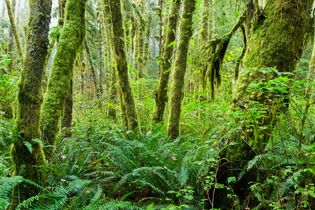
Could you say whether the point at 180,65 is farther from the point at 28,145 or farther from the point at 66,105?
the point at 28,145

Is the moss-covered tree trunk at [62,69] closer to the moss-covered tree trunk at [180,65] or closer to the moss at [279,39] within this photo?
the moss-covered tree trunk at [180,65]

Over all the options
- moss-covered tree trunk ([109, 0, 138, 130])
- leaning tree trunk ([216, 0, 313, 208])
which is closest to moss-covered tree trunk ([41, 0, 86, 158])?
moss-covered tree trunk ([109, 0, 138, 130])

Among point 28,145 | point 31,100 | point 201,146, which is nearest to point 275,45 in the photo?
point 201,146

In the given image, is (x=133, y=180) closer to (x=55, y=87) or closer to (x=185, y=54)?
(x=55, y=87)

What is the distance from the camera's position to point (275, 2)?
405 cm

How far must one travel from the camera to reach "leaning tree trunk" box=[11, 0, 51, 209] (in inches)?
137

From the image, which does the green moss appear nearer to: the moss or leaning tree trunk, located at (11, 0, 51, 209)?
the moss

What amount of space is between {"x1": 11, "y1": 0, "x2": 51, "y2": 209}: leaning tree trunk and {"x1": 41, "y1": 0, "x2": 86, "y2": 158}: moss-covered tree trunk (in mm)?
1186

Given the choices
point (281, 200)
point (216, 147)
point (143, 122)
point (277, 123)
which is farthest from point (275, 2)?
point (143, 122)

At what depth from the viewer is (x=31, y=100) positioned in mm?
3492

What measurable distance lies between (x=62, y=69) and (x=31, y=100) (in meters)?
1.84

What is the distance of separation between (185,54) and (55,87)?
10.6 feet

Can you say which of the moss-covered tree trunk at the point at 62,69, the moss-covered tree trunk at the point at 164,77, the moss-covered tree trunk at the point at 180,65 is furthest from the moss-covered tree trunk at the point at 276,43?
the moss-covered tree trunk at the point at 164,77

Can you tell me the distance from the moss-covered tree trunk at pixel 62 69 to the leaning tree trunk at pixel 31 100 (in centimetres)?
119
